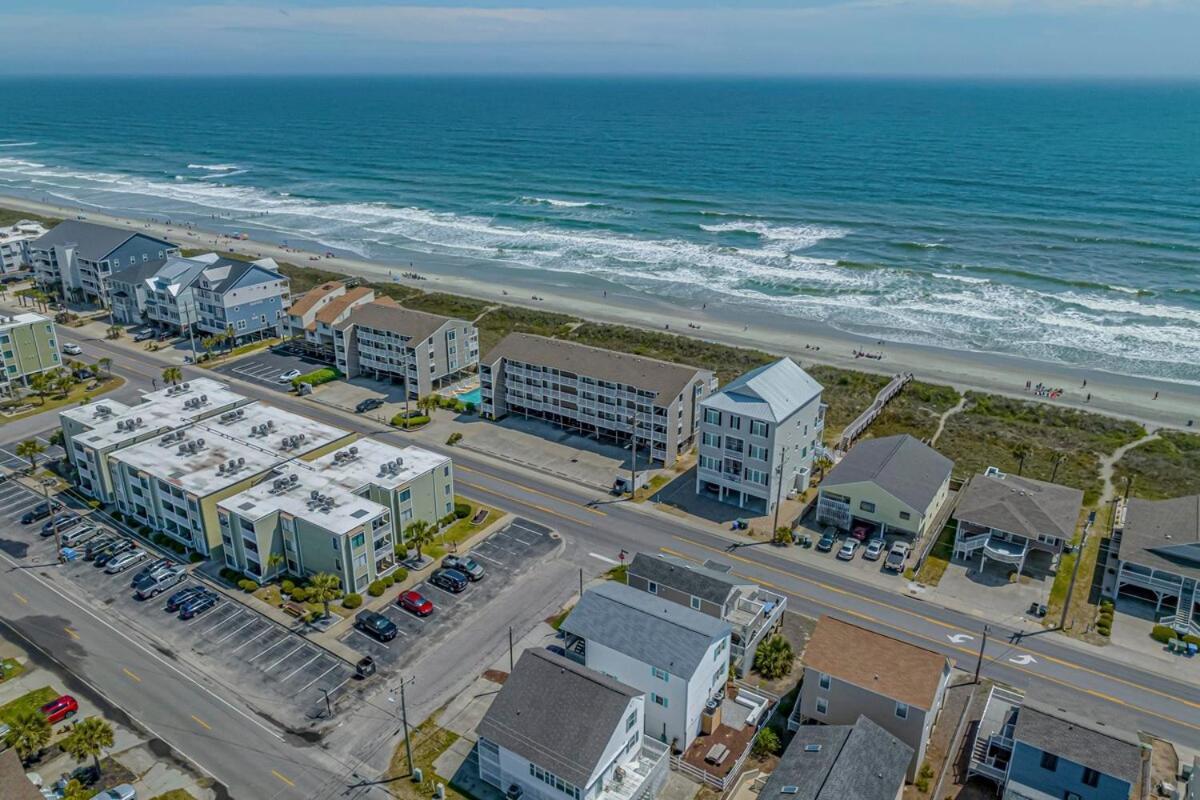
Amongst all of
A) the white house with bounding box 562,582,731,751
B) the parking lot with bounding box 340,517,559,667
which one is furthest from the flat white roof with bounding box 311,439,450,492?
the white house with bounding box 562,582,731,751

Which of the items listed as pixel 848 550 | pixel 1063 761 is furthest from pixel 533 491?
pixel 1063 761

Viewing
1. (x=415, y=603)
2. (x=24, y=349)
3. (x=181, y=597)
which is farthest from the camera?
(x=24, y=349)

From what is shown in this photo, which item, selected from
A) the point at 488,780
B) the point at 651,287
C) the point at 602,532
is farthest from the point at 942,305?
the point at 488,780

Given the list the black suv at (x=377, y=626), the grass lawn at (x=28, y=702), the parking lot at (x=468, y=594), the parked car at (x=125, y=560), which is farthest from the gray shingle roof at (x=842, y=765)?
the parked car at (x=125, y=560)

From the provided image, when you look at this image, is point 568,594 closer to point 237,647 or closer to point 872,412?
point 237,647

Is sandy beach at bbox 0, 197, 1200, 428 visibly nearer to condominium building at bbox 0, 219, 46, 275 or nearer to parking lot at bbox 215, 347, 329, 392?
condominium building at bbox 0, 219, 46, 275

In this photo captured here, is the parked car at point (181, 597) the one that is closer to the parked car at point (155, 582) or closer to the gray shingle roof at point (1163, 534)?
the parked car at point (155, 582)
